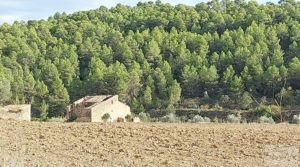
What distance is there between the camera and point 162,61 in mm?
70812

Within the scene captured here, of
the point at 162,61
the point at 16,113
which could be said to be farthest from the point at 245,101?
the point at 16,113

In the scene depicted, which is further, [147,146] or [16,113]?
[16,113]

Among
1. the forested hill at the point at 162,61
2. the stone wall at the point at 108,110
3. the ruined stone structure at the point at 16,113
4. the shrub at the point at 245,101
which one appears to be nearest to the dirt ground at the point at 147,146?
the ruined stone structure at the point at 16,113

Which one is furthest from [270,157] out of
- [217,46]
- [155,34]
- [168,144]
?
[155,34]

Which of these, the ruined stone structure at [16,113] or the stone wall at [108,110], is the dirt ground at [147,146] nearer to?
the ruined stone structure at [16,113]

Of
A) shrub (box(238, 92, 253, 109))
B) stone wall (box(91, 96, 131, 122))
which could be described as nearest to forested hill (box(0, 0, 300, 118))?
shrub (box(238, 92, 253, 109))

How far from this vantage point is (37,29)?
9469cm

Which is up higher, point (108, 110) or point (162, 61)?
point (162, 61)

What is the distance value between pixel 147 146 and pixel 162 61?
201 feet

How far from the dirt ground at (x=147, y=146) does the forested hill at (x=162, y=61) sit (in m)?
Answer: 41.0

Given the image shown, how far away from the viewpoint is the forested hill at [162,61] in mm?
59469

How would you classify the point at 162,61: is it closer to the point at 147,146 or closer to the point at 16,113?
the point at 16,113

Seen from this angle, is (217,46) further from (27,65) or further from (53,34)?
(53,34)

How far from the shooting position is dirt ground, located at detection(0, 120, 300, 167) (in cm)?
868
